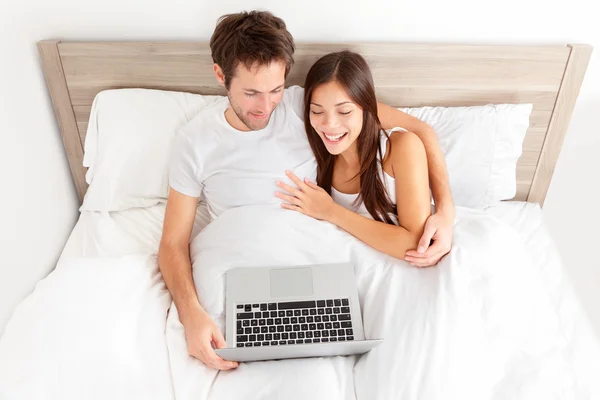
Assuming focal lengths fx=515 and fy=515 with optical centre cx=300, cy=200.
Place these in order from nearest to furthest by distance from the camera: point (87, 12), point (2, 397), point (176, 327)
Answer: point (2, 397), point (176, 327), point (87, 12)

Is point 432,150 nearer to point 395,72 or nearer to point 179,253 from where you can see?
point 395,72

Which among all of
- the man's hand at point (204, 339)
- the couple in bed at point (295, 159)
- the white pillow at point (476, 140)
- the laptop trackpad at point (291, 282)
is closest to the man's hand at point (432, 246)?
the couple in bed at point (295, 159)

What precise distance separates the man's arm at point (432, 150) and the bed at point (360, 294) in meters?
0.07

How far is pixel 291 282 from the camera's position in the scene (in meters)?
1.28

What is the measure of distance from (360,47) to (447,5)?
28 centimetres

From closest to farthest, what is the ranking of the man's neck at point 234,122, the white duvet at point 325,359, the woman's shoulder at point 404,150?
the white duvet at point 325,359
the woman's shoulder at point 404,150
the man's neck at point 234,122

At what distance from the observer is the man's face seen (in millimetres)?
1228

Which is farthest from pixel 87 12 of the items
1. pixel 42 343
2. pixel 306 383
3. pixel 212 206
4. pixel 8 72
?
pixel 306 383

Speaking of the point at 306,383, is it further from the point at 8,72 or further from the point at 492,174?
the point at 8,72

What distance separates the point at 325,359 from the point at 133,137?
2.92ft

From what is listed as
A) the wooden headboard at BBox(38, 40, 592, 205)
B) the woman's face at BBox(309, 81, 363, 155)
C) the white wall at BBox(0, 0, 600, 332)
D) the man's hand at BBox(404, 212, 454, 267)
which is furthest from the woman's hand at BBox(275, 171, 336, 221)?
the white wall at BBox(0, 0, 600, 332)

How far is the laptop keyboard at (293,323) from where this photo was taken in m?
1.19

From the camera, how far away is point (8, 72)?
1418 millimetres

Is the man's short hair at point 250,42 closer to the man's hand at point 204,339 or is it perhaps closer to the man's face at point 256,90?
the man's face at point 256,90
